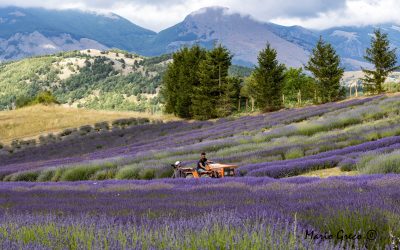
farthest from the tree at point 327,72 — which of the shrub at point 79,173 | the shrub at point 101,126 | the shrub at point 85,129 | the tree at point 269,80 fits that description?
the shrub at point 79,173

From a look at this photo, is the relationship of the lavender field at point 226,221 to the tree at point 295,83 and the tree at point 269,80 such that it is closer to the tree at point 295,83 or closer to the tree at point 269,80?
the tree at point 269,80

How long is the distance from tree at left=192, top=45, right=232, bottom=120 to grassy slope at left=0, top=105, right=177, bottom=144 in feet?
23.7

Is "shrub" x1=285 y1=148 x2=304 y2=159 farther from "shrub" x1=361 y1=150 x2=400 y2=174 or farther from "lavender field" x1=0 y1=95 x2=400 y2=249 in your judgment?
"shrub" x1=361 y1=150 x2=400 y2=174

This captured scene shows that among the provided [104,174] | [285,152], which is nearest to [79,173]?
[104,174]

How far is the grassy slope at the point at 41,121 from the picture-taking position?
58750 millimetres

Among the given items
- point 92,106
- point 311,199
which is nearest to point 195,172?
point 311,199

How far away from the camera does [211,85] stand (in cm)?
5684

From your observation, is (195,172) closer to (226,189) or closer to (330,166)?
(330,166)

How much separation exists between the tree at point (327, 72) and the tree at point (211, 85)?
1197 centimetres

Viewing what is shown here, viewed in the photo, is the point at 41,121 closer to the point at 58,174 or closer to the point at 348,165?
the point at 58,174

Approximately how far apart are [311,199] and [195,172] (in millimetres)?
8714

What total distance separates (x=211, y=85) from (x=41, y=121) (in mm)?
24487

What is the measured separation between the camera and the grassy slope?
58.8 m

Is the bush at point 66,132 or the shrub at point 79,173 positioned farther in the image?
the bush at point 66,132
